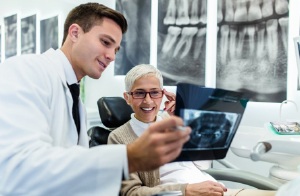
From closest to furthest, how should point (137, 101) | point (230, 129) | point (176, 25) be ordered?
point (230, 129) < point (137, 101) < point (176, 25)

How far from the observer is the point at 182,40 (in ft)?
9.46

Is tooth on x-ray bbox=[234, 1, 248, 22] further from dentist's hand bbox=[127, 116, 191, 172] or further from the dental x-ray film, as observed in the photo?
dentist's hand bbox=[127, 116, 191, 172]

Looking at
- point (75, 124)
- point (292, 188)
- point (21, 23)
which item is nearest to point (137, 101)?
point (75, 124)

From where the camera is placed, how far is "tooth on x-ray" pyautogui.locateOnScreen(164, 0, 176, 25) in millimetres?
2965

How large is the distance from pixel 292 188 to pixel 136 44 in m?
2.50

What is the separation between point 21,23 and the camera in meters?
3.52

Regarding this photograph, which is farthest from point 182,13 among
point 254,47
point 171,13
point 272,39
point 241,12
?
point 272,39

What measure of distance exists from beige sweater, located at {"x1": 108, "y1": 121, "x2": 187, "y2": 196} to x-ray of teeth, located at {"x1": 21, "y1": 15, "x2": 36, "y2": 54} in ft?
8.31

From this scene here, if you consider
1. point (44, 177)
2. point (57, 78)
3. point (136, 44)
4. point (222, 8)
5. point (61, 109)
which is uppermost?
point (222, 8)

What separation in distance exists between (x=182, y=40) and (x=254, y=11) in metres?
0.70

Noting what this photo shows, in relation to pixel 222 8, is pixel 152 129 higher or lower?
lower

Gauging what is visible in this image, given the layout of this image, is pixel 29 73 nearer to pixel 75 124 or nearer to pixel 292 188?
pixel 75 124

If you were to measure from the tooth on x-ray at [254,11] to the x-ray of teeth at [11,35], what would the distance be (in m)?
2.52

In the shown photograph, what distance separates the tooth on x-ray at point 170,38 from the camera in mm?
2930
